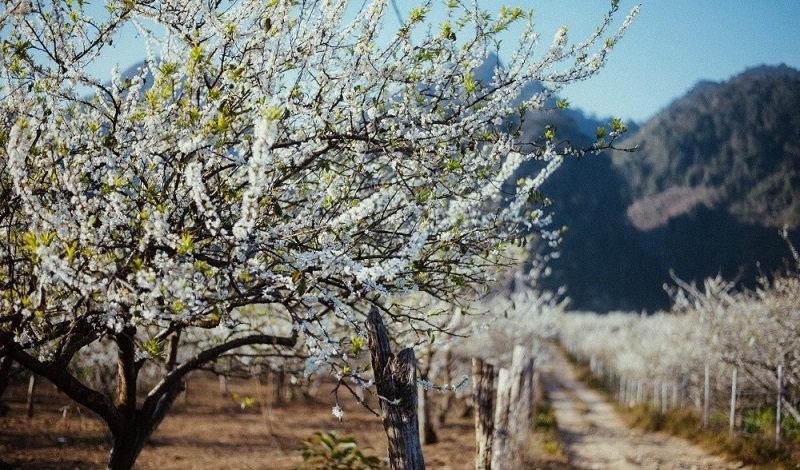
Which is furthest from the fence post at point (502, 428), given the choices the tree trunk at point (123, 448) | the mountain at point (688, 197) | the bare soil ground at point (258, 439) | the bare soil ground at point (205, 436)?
the mountain at point (688, 197)

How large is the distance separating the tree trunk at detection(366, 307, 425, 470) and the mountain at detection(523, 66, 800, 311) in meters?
79.2

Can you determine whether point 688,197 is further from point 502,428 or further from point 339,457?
point 502,428

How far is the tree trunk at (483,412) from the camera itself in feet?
17.5

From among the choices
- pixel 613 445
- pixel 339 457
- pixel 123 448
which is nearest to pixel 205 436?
pixel 339 457

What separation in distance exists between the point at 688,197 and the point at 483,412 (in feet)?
365

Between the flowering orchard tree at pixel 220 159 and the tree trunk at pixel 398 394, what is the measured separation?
349 millimetres

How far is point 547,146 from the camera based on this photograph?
4.27m

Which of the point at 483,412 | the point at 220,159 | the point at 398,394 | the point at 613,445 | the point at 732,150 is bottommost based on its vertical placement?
the point at 613,445

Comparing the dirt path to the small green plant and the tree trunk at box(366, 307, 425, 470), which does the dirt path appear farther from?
the tree trunk at box(366, 307, 425, 470)

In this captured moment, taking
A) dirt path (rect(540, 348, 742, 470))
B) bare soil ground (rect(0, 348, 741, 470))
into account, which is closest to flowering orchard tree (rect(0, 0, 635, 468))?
bare soil ground (rect(0, 348, 741, 470))

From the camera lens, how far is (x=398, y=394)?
13.8ft

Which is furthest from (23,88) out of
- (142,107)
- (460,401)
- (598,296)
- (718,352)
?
(598,296)

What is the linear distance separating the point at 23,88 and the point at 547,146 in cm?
370

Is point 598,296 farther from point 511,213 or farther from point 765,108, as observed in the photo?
point 511,213
